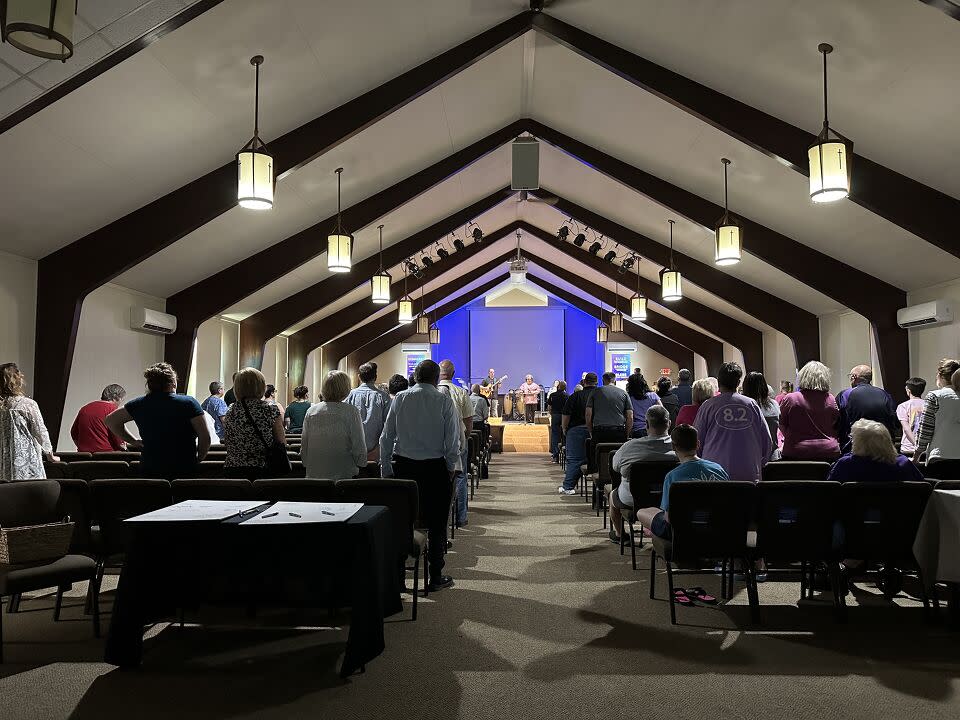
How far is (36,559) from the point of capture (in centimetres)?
357

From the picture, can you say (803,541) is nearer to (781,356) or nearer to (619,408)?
(619,408)

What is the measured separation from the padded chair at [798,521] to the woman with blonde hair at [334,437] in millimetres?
2274

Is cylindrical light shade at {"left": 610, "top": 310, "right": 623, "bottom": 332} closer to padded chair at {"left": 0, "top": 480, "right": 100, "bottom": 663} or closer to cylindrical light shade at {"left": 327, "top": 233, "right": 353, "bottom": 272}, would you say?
cylindrical light shade at {"left": 327, "top": 233, "right": 353, "bottom": 272}

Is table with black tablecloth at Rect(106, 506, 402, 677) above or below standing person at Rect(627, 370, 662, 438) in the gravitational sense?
below

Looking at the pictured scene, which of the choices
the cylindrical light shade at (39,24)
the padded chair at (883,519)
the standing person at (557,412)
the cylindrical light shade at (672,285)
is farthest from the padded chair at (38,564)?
the cylindrical light shade at (672,285)

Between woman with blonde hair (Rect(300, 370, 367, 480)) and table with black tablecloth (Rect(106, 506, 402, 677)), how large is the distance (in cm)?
104

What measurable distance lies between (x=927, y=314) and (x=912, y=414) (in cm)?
239

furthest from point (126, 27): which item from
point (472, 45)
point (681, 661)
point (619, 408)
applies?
point (619, 408)

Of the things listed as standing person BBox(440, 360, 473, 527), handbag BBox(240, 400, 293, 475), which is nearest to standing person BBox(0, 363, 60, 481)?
handbag BBox(240, 400, 293, 475)

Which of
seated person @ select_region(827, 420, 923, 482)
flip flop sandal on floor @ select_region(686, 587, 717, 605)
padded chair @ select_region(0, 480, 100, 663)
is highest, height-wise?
seated person @ select_region(827, 420, 923, 482)

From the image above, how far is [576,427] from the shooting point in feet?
28.7

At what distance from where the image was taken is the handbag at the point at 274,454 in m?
4.26

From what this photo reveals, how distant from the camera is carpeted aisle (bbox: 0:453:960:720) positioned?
2.82 meters

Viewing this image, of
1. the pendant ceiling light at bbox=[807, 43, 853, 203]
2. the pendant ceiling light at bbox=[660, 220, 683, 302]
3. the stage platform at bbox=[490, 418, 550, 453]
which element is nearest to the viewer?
the pendant ceiling light at bbox=[807, 43, 853, 203]
